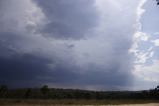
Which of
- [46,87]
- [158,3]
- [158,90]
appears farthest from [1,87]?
[158,3]

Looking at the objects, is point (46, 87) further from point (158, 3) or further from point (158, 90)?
point (158, 3)

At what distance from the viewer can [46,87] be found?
504ft

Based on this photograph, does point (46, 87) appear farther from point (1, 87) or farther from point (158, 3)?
point (158, 3)

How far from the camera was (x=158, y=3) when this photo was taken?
45.8 m

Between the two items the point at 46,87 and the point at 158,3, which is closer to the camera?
the point at 158,3

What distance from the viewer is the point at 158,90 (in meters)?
142

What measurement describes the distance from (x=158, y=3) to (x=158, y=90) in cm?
10202

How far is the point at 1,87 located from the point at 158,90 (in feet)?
241

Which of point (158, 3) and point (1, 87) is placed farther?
point (1, 87)

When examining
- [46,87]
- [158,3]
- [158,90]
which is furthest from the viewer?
[46,87]

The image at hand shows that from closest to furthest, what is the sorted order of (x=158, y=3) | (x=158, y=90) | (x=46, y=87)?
(x=158, y=3), (x=158, y=90), (x=46, y=87)

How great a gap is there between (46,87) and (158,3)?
113947mm

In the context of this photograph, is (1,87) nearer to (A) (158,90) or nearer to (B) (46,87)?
(B) (46,87)
